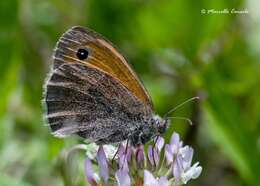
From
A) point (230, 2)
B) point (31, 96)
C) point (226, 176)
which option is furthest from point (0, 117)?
point (230, 2)

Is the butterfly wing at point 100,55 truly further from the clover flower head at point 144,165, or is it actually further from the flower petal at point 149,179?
the flower petal at point 149,179

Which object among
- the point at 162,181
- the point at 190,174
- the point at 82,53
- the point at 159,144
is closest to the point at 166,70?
the point at 82,53

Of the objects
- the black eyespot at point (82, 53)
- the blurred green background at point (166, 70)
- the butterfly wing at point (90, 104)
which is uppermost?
the black eyespot at point (82, 53)

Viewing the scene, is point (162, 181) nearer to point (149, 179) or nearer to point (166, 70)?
point (149, 179)

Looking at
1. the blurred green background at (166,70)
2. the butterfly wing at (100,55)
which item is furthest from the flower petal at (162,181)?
the blurred green background at (166,70)

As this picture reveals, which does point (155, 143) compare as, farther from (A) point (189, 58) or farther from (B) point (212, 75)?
(A) point (189, 58)

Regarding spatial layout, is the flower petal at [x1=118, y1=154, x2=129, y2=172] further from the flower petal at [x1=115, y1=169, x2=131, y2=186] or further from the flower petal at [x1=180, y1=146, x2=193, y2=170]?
the flower petal at [x1=180, y1=146, x2=193, y2=170]
